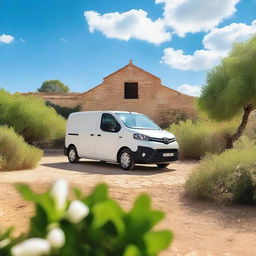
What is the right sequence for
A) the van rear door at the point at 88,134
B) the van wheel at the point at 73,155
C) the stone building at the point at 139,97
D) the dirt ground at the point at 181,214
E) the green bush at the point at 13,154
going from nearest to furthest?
1. the dirt ground at the point at 181,214
2. the green bush at the point at 13,154
3. the van rear door at the point at 88,134
4. the van wheel at the point at 73,155
5. the stone building at the point at 139,97

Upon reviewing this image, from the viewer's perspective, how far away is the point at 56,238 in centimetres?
73

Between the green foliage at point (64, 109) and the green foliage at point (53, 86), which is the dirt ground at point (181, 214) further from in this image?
the green foliage at point (53, 86)

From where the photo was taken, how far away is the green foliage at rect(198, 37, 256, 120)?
17.0 meters

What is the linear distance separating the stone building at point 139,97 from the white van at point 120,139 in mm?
14478

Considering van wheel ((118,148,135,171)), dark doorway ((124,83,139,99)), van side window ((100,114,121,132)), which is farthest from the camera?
dark doorway ((124,83,139,99))

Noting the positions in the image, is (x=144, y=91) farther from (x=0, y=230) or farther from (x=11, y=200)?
(x=0, y=230)

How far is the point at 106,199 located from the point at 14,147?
35.1ft

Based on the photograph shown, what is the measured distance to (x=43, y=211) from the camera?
0.80 m

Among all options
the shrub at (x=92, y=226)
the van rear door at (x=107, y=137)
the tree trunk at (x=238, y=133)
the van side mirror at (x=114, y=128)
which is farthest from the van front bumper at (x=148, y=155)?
the shrub at (x=92, y=226)

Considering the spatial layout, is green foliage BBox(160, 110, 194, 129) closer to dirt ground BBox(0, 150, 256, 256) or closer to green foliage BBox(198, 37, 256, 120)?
green foliage BBox(198, 37, 256, 120)

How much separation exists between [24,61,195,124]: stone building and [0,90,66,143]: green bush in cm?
642

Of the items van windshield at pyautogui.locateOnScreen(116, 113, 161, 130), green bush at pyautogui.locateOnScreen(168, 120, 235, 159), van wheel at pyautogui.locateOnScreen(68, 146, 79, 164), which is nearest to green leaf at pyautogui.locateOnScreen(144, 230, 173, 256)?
van windshield at pyautogui.locateOnScreen(116, 113, 161, 130)

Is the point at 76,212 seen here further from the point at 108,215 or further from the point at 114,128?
the point at 114,128

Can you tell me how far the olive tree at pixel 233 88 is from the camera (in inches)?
670
